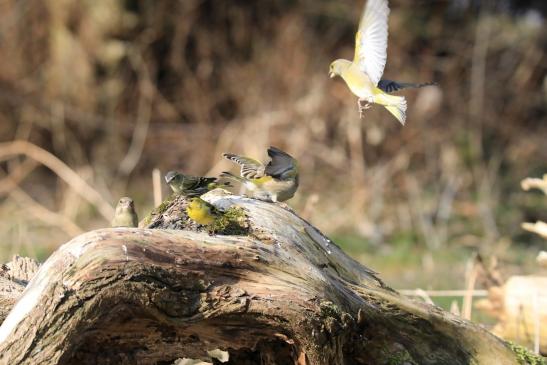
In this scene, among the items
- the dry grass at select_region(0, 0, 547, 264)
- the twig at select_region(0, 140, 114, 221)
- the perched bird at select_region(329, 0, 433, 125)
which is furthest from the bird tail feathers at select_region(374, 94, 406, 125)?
the dry grass at select_region(0, 0, 547, 264)

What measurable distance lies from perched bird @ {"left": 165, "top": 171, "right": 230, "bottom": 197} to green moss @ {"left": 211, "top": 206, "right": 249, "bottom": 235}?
15 cm

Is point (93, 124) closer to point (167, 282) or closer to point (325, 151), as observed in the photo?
point (325, 151)

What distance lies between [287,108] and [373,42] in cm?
911

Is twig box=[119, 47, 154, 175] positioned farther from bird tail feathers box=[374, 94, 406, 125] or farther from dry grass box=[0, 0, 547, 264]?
bird tail feathers box=[374, 94, 406, 125]

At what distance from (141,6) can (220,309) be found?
1072 cm

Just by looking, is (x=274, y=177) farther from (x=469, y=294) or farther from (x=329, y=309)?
(x=469, y=294)

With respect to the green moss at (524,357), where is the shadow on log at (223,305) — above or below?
below

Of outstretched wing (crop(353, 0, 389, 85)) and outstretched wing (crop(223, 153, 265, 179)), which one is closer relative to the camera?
outstretched wing (crop(353, 0, 389, 85))

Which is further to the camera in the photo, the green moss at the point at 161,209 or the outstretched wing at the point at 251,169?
the outstretched wing at the point at 251,169

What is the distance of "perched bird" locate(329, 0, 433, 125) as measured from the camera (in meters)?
4.30

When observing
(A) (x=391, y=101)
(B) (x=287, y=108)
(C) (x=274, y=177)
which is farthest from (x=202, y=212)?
(B) (x=287, y=108)

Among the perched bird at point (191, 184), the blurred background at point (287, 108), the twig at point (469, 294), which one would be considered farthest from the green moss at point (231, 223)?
the blurred background at point (287, 108)

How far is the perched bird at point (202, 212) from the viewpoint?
3869 millimetres

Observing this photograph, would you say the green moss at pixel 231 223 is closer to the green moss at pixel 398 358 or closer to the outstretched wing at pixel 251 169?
the outstretched wing at pixel 251 169
